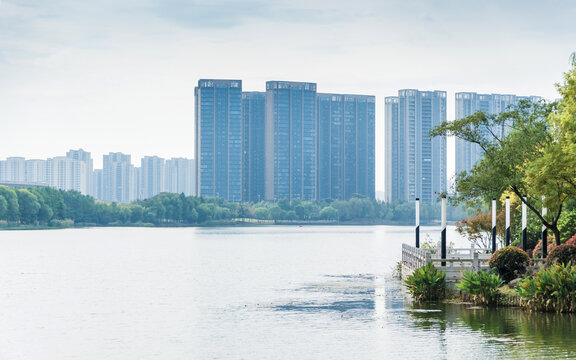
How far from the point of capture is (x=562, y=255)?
28.2m

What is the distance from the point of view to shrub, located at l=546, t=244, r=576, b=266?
28086 millimetres

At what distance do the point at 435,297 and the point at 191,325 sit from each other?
9396 millimetres

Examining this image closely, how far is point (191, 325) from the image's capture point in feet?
88.3

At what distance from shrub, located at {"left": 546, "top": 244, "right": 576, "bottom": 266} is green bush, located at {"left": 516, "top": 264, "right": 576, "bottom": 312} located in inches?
70.4

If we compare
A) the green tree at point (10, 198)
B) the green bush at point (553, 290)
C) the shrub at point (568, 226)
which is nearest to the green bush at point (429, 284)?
the green bush at point (553, 290)

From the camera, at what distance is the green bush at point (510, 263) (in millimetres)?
29531

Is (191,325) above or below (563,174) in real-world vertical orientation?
below

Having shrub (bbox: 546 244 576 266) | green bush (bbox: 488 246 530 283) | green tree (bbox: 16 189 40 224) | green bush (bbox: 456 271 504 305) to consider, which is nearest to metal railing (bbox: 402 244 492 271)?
green bush (bbox: 488 246 530 283)

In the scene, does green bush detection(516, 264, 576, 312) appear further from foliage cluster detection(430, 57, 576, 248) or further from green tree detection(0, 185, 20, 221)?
green tree detection(0, 185, 20, 221)

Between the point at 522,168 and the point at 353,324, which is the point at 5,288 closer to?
the point at 353,324

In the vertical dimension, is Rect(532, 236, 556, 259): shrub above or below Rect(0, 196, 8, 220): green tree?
below

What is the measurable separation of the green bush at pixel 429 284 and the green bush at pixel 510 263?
2031 mm

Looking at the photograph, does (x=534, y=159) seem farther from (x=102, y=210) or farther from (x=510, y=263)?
(x=102, y=210)

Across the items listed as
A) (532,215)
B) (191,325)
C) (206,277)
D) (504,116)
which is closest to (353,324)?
(191,325)
